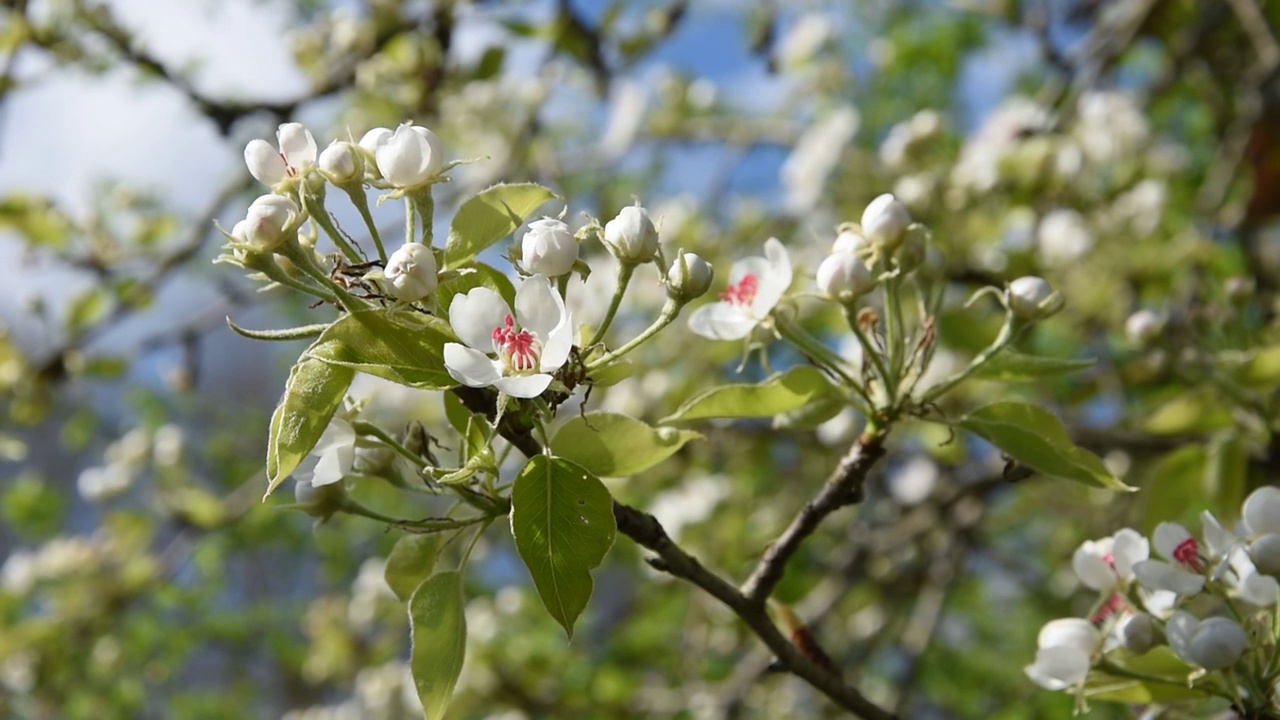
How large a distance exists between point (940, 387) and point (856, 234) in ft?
0.64

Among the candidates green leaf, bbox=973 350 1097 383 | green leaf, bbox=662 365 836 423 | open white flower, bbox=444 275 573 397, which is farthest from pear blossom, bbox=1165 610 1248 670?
open white flower, bbox=444 275 573 397

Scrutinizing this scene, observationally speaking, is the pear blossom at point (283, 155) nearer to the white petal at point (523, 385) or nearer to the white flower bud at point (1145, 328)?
the white petal at point (523, 385)

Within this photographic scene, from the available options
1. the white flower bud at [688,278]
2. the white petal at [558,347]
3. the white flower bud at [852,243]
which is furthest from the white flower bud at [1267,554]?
the white petal at [558,347]

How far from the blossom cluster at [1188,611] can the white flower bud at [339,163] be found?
84 cm

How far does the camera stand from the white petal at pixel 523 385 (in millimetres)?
833

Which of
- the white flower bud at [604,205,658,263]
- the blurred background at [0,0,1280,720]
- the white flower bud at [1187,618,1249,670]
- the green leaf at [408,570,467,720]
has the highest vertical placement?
the white flower bud at [604,205,658,263]

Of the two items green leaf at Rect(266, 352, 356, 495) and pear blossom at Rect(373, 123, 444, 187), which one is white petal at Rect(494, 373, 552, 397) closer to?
green leaf at Rect(266, 352, 356, 495)

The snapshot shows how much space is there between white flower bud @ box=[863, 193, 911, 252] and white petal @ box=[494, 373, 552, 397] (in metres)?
0.45

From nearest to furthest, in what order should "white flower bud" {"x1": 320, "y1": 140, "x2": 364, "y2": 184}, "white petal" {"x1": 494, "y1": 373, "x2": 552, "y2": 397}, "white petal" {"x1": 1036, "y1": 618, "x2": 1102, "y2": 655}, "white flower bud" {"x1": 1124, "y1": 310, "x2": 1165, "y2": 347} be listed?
"white petal" {"x1": 494, "y1": 373, "x2": 552, "y2": 397} → "white flower bud" {"x1": 320, "y1": 140, "x2": 364, "y2": 184} → "white petal" {"x1": 1036, "y1": 618, "x2": 1102, "y2": 655} → "white flower bud" {"x1": 1124, "y1": 310, "x2": 1165, "y2": 347}

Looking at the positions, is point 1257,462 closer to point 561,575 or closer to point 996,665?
point 561,575

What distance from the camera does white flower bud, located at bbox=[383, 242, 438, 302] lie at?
0.86 m

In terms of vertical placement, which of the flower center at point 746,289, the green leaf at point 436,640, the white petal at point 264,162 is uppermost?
the white petal at point 264,162

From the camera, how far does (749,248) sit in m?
3.55

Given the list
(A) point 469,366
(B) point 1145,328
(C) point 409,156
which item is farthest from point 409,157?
(B) point 1145,328
